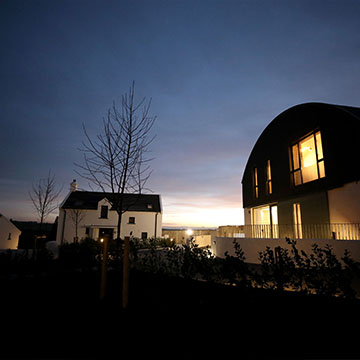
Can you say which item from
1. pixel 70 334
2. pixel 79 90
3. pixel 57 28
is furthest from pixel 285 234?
pixel 57 28

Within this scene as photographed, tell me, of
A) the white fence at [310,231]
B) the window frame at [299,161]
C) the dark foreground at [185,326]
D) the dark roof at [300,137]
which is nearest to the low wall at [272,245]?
the white fence at [310,231]

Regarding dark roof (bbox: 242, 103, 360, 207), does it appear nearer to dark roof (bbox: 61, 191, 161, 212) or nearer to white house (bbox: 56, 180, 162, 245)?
white house (bbox: 56, 180, 162, 245)

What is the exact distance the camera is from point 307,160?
11938 millimetres

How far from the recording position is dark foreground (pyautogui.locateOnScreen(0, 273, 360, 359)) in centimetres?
227

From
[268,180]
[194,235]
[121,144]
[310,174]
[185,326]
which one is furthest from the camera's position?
[194,235]

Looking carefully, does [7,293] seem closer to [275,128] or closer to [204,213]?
[275,128]

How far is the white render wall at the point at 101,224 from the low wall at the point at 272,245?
13096 millimetres

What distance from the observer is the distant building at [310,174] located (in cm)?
903

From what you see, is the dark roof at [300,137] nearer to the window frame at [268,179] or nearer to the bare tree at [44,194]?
the window frame at [268,179]

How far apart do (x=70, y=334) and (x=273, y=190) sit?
42.3 feet

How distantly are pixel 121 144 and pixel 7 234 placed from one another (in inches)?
960

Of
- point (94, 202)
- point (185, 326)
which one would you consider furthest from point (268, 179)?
point (94, 202)

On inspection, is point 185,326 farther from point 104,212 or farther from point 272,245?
point 104,212

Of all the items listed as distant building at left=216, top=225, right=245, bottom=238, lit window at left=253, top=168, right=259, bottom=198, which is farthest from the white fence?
lit window at left=253, top=168, right=259, bottom=198
